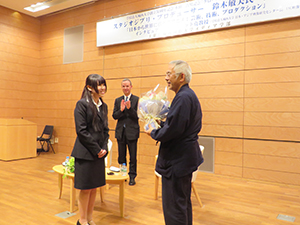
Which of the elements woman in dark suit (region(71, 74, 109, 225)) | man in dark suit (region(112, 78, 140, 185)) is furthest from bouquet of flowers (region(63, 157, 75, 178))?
man in dark suit (region(112, 78, 140, 185))

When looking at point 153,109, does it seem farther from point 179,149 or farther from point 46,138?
point 46,138

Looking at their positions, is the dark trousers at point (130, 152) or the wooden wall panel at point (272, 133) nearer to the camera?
the dark trousers at point (130, 152)

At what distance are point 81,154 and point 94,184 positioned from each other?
32 centimetres

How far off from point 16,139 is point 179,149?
5.62 metres

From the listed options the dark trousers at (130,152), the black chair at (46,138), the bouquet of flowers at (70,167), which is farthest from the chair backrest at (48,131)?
the bouquet of flowers at (70,167)

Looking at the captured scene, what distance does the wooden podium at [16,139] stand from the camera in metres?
6.08

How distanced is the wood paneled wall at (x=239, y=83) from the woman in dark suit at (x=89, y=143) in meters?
3.24

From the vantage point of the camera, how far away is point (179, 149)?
187cm

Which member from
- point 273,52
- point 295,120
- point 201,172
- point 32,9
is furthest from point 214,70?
point 32,9

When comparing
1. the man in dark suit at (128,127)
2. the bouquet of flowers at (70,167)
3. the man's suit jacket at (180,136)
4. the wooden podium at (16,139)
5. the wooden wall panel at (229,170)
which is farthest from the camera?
the wooden podium at (16,139)

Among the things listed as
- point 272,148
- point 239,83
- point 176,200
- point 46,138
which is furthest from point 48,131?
point 176,200

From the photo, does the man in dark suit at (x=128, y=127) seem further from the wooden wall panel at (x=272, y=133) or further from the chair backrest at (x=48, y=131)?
the chair backrest at (x=48, y=131)

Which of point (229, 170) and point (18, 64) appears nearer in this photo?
point (229, 170)

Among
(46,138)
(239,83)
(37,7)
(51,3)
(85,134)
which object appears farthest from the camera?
(46,138)
